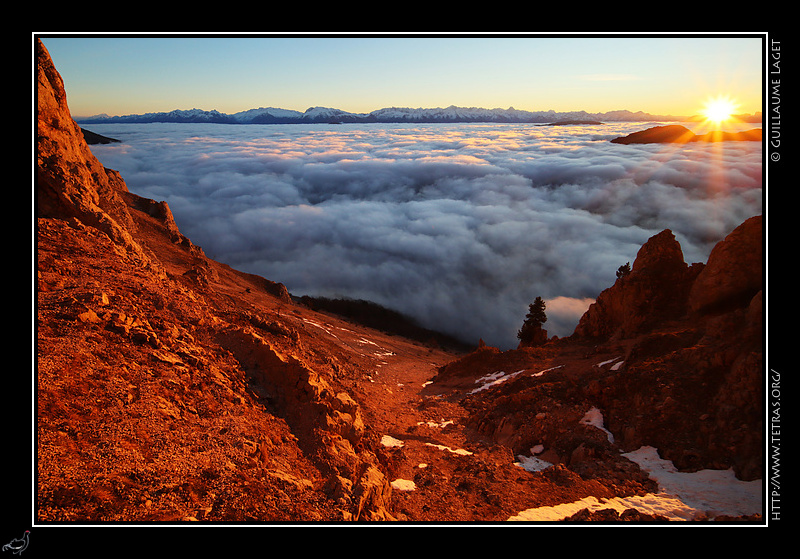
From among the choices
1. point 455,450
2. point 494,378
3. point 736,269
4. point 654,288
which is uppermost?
point 736,269

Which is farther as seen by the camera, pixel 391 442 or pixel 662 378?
pixel 662 378

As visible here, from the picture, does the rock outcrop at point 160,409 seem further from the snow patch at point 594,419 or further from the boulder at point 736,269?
the boulder at point 736,269

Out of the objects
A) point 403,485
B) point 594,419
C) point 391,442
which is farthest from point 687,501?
point 391,442

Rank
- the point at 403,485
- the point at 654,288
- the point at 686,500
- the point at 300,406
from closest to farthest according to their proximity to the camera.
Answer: the point at 300,406 → the point at 686,500 → the point at 403,485 → the point at 654,288

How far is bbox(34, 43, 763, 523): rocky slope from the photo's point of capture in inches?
288

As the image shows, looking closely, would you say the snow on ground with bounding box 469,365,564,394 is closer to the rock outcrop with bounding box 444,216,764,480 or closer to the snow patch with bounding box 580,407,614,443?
the rock outcrop with bounding box 444,216,764,480
